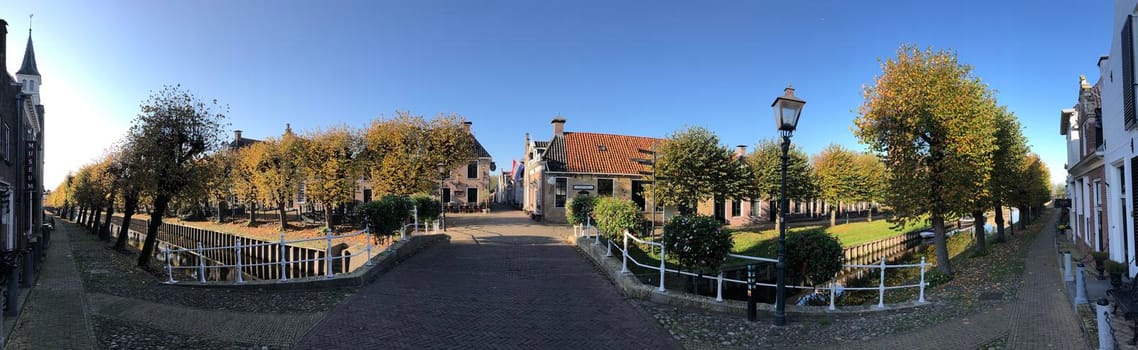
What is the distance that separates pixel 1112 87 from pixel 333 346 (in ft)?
52.6

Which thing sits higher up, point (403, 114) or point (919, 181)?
point (403, 114)

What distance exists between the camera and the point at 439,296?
8867mm

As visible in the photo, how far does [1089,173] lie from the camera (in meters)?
15.5

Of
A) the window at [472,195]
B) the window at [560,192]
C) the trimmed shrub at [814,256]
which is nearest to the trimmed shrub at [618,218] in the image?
the trimmed shrub at [814,256]

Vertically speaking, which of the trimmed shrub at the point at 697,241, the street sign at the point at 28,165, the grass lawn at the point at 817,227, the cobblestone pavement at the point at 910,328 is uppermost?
the street sign at the point at 28,165

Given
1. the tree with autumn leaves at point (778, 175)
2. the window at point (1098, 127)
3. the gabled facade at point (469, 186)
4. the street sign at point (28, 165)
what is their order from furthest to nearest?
the gabled facade at point (469, 186)
the tree with autumn leaves at point (778, 175)
the street sign at point (28, 165)
the window at point (1098, 127)

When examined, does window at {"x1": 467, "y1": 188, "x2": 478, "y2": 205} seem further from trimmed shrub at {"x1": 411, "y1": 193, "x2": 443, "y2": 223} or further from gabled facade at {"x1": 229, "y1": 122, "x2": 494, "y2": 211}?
trimmed shrub at {"x1": 411, "y1": 193, "x2": 443, "y2": 223}

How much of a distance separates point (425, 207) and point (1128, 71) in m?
19.0

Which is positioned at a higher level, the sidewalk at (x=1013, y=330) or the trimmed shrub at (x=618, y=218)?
the trimmed shrub at (x=618, y=218)

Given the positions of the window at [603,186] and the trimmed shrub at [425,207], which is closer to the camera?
the trimmed shrub at [425,207]

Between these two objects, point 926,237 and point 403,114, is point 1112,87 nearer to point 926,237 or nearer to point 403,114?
point 926,237

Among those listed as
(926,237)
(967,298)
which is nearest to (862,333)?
(967,298)

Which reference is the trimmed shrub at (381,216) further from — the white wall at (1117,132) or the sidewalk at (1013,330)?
the white wall at (1117,132)

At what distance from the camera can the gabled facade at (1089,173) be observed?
13.3m
